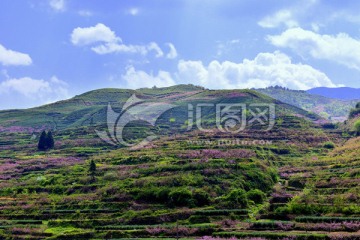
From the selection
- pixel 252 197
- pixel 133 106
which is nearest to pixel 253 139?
pixel 252 197

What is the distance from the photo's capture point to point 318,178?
62.9 meters

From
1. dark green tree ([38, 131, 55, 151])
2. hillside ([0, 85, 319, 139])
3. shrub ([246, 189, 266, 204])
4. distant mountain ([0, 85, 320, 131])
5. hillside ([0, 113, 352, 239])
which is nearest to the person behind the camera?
hillside ([0, 113, 352, 239])

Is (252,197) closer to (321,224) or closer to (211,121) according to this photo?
(321,224)

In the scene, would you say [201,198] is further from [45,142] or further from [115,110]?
[115,110]

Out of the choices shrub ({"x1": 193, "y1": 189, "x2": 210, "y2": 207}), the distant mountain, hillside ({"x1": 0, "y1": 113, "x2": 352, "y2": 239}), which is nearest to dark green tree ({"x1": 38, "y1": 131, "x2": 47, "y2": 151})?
hillside ({"x1": 0, "y1": 113, "x2": 352, "y2": 239})

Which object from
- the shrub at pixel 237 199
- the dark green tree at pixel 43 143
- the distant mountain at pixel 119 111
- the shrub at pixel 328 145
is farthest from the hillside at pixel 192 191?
the distant mountain at pixel 119 111

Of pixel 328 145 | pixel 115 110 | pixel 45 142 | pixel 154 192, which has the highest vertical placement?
pixel 115 110

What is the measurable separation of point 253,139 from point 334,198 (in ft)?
154

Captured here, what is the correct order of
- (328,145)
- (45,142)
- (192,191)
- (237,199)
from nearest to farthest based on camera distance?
(237,199)
(192,191)
(328,145)
(45,142)

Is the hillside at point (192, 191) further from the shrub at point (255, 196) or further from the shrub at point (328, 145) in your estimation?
the shrub at point (328, 145)

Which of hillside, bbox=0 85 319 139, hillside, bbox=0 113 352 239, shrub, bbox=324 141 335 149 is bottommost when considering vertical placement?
hillside, bbox=0 113 352 239

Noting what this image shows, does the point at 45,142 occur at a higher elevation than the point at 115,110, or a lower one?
lower

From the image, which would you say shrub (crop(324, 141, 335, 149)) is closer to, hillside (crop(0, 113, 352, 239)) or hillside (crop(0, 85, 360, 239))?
hillside (crop(0, 85, 360, 239))

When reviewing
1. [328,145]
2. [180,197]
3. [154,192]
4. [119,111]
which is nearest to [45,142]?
[119,111]
